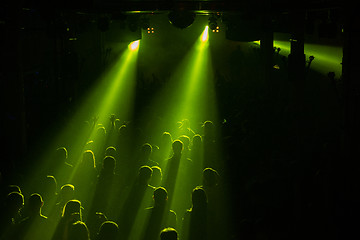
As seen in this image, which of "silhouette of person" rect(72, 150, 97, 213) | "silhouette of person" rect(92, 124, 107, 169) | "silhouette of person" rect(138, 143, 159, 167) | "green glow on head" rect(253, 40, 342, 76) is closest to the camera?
"silhouette of person" rect(72, 150, 97, 213)

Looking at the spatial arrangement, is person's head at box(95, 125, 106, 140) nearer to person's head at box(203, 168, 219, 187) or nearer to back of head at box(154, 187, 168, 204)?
person's head at box(203, 168, 219, 187)

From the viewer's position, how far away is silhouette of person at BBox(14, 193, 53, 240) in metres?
4.54

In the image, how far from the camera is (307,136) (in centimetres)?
852

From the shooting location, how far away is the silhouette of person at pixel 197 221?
16.0ft

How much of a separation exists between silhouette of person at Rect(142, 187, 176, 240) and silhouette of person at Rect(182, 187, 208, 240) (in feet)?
0.57

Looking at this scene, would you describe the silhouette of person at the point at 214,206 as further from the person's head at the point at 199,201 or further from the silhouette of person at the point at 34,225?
the silhouette of person at the point at 34,225

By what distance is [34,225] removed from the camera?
15.2ft

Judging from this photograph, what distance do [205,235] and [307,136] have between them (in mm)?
4271

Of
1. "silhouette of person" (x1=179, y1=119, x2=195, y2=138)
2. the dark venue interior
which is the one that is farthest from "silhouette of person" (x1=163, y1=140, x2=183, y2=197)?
"silhouette of person" (x1=179, y1=119, x2=195, y2=138)

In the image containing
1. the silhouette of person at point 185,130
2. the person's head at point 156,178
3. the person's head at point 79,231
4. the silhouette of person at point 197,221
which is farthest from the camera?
the silhouette of person at point 185,130

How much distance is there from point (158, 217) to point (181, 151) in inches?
90.1

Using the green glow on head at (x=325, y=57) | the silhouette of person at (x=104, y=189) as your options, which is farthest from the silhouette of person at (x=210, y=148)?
the green glow on head at (x=325, y=57)

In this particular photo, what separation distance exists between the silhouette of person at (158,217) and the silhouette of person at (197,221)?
6.8 inches

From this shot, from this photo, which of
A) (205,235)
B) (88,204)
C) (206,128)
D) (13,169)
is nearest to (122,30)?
(206,128)
